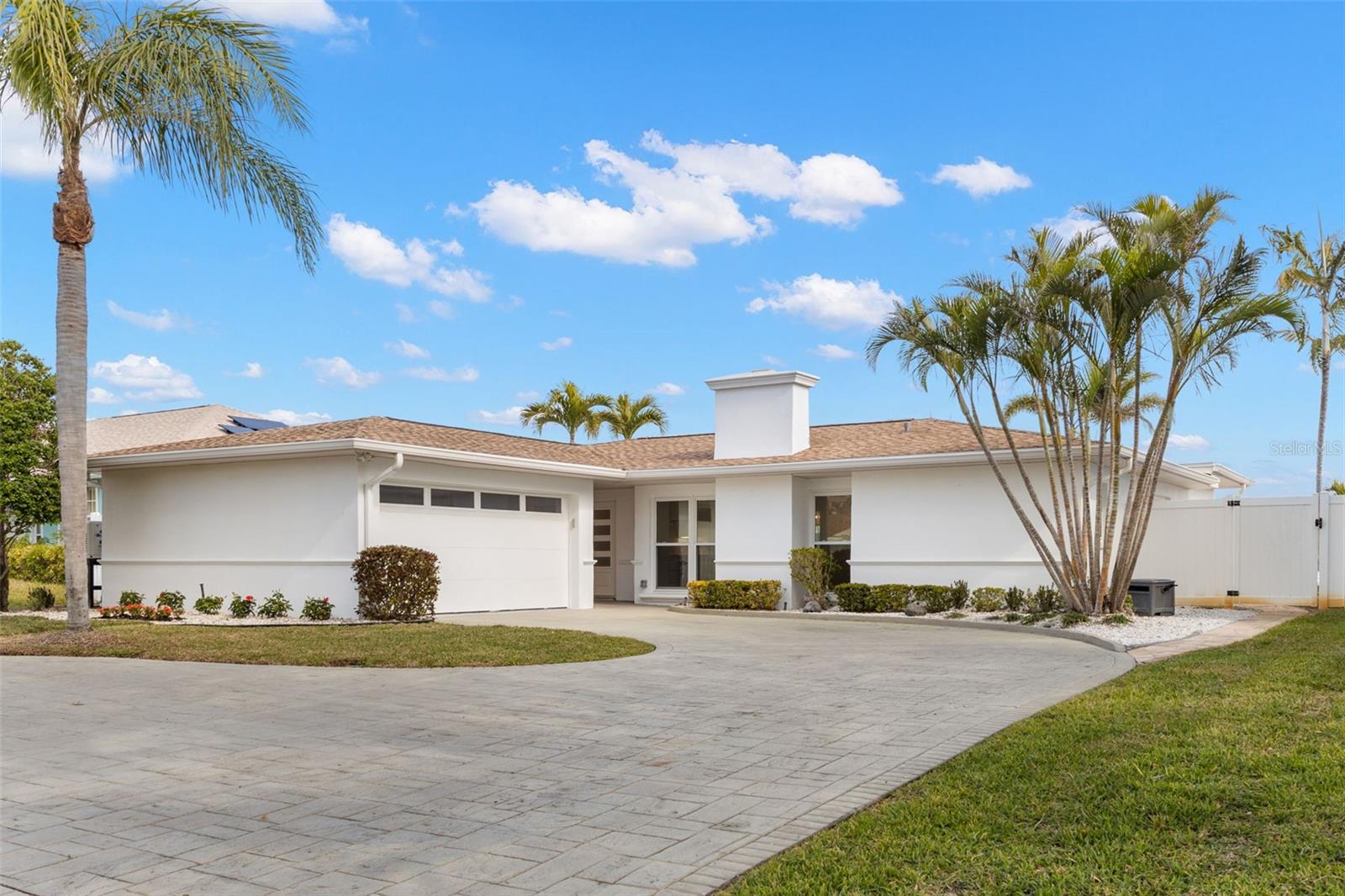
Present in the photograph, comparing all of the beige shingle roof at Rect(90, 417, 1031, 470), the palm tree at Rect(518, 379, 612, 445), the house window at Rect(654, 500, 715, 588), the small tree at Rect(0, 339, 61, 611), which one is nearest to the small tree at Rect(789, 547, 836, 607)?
the beige shingle roof at Rect(90, 417, 1031, 470)

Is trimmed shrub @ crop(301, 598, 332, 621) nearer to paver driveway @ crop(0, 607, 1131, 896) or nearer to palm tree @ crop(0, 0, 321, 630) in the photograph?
palm tree @ crop(0, 0, 321, 630)

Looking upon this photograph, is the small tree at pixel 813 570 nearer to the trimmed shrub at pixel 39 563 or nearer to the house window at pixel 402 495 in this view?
the house window at pixel 402 495

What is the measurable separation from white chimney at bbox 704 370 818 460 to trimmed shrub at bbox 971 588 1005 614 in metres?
5.45

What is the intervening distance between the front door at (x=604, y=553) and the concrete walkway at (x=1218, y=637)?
13408mm

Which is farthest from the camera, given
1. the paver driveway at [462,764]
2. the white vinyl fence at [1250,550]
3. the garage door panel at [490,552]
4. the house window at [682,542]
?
the house window at [682,542]

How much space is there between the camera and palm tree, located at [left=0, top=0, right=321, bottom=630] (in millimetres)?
13445

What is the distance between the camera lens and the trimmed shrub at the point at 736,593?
69.2 feet

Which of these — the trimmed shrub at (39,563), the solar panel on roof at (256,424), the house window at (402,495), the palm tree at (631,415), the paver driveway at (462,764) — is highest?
the palm tree at (631,415)

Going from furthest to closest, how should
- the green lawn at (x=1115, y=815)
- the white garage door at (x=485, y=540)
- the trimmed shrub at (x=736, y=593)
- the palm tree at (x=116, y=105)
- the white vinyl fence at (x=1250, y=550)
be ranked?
the trimmed shrub at (x=736, y=593) < the white vinyl fence at (x=1250, y=550) < the white garage door at (x=485, y=540) < the palm tree at (x=116, y=105) < the green lawn at (x=1115, y=815)

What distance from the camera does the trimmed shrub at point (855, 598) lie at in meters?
20.0

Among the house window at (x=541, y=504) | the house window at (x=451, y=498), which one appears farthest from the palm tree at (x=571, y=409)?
the house window at (x=451, y=498)

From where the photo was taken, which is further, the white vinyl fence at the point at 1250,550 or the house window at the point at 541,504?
the house window at the point at 541,504

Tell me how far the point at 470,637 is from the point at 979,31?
39.8 feet

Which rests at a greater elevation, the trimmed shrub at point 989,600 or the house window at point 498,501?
the house window at point 498,501
